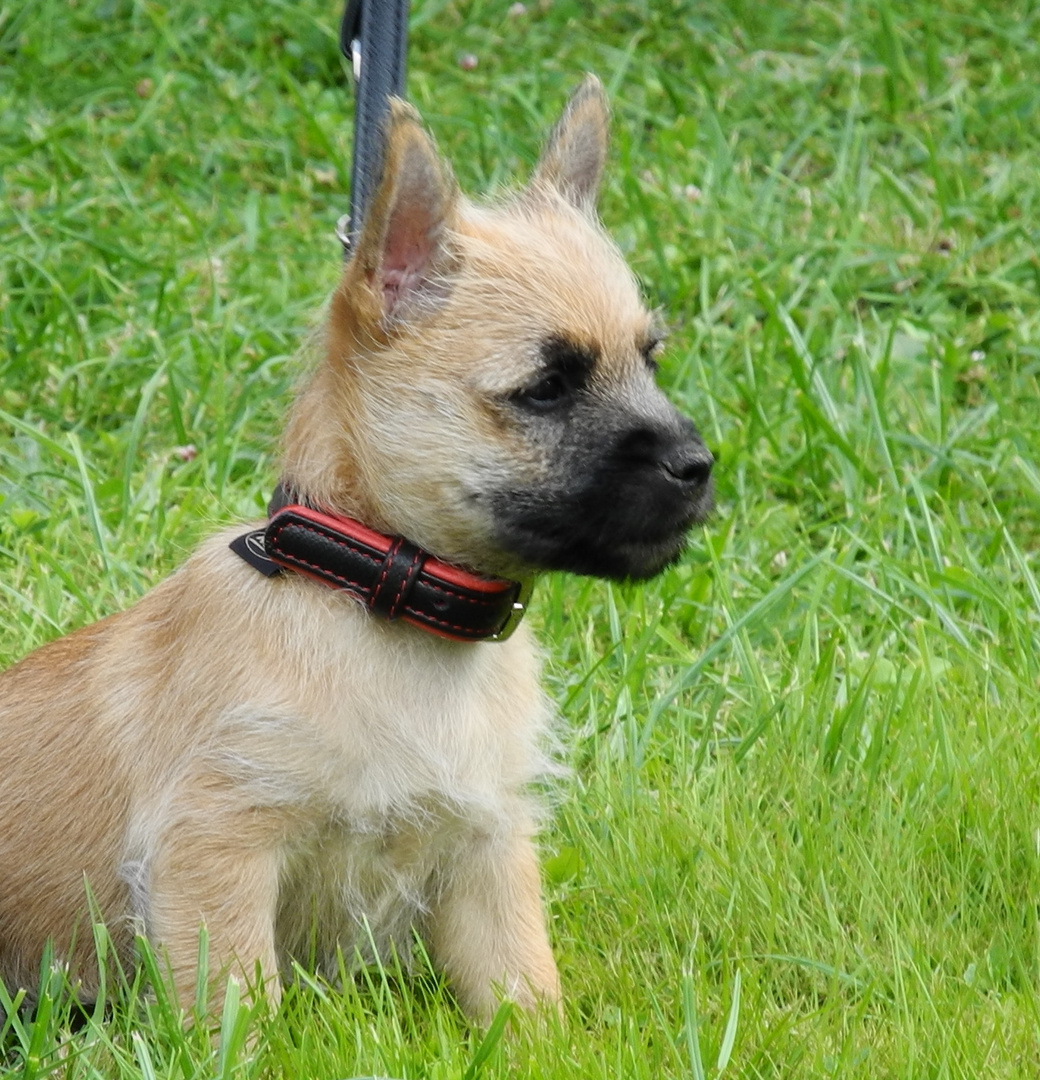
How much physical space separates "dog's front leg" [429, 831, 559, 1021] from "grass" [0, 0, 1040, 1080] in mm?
78

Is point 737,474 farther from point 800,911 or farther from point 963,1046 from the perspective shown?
point 963,1046

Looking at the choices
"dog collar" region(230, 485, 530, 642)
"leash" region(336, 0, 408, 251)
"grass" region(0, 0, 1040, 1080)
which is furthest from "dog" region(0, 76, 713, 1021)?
"leash" region(336, 0, 408, 251)

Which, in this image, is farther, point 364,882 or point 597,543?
point 364,882

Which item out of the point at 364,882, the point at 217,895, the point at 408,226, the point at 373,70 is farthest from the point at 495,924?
the point at 373,70

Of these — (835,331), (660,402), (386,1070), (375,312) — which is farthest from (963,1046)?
(835,331)

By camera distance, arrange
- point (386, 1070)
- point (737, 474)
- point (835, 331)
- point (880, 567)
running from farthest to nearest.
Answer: point (835, 331) < point (737, 474) < point (880, 567) < point (386, 1070)

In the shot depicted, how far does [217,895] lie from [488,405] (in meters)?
0.93

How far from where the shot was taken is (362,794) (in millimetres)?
2793

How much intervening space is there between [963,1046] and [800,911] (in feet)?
1.75

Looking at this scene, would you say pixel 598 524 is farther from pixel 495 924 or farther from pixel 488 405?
pixel 495 924

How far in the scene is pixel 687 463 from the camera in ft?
9.27

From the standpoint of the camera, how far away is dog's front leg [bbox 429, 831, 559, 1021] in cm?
307

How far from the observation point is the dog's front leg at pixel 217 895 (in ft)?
9.05

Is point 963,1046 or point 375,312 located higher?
point 375,312
